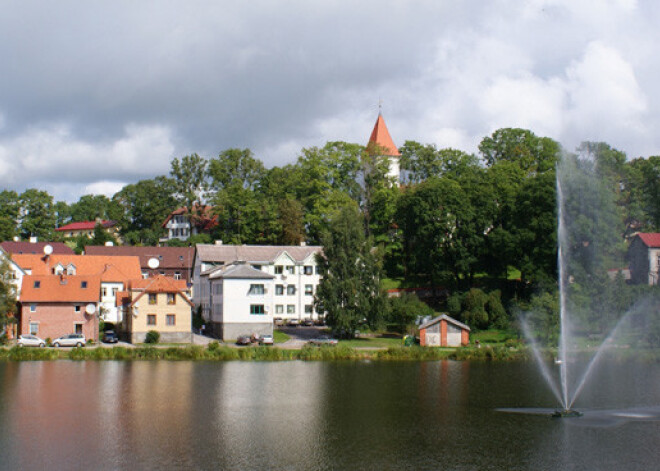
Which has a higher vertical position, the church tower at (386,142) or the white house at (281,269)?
the church tower at (386,142)

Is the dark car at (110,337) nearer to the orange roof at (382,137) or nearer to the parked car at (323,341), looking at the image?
the parked car at (323,341)

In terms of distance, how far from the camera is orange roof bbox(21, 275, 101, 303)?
70.1 meters

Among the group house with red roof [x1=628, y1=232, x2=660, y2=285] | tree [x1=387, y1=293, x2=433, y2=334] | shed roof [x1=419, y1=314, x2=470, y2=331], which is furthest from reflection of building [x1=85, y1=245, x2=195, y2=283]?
house with red roof [x1=628, y1=232, x2=660, y2=285]

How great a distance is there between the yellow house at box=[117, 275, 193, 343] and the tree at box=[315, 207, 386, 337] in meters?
13.7

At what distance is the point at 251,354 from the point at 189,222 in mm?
69234

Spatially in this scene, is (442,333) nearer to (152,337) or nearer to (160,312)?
(160,312)

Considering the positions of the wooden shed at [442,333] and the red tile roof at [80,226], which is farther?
the red tile roof at [80,226]

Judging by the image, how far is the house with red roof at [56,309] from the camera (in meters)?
69.6

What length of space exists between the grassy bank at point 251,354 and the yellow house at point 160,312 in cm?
1020

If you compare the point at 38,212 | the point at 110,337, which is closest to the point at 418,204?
the point at 110,337

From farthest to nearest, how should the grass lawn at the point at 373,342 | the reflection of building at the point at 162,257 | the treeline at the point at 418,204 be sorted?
the reflection of building at the point at 162,257, the treeline at the point at 418,204, the grass lawn at the point at 373,342

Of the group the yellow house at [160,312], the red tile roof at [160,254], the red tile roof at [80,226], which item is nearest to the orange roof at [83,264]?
the yellow house at [160,312]

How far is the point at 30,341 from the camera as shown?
64750 mm

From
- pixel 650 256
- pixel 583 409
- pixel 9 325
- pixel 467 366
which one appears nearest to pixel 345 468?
pixel 583 409
